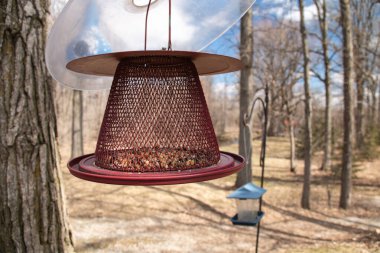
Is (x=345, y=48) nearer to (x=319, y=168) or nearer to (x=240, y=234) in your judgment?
(x=240, y=234)

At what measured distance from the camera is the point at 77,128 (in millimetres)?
16484

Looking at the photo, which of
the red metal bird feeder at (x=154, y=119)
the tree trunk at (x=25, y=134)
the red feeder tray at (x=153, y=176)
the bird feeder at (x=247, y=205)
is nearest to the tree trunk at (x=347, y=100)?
the bird feeder at (x=247, y=205)

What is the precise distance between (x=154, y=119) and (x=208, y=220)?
7781mm

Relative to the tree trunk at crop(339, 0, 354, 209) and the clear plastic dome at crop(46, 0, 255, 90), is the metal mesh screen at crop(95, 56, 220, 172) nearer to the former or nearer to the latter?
the clear plastic dome at crop(46, 0, 255, 90)

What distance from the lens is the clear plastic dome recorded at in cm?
229

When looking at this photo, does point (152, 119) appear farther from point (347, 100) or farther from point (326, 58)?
point (326, 58)

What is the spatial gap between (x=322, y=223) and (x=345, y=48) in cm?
515

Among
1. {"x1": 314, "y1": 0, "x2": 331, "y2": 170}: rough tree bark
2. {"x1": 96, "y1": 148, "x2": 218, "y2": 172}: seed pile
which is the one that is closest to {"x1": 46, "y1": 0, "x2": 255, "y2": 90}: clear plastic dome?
{"x1": 96, "y1": 148, "x2": 218, "y2": 172}: seed pile

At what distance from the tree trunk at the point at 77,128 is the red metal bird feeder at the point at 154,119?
1482 cm

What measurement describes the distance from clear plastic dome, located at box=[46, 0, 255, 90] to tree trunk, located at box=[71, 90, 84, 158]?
1424 cm

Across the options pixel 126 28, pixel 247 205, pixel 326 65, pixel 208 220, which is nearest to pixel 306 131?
pixel 326 65

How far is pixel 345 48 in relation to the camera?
1055 centimetres

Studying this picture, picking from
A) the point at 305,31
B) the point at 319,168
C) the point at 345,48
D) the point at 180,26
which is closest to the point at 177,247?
the point at 180,26

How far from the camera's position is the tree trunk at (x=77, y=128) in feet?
53.4
